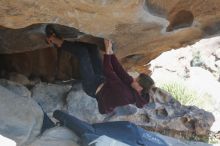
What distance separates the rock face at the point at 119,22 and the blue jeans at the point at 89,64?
7.0 inches

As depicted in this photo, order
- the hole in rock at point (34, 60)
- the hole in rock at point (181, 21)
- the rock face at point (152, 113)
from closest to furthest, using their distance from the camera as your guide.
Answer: the hole in rock at point (181, 21) → the hole in rock at point (34, 60) → the rock face at point (152, 113)

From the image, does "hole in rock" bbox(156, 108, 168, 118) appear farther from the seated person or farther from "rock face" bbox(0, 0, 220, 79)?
the seated person

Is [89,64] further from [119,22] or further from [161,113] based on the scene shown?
[161,113]

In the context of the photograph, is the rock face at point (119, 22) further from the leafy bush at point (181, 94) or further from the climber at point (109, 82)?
the leafy bush at point (181, 94)

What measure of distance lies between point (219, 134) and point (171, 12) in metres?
4.15

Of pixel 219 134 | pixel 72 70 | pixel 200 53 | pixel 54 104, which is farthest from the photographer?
pixel 200 53

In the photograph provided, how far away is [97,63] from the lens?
4441mm

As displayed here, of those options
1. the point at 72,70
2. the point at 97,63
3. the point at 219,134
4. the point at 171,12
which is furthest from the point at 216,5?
the point at 219,134

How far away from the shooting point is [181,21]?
514 centimetres

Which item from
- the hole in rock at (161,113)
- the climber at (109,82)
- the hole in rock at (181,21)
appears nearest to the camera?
the climber at (109,82)

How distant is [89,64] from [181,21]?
1376 mm

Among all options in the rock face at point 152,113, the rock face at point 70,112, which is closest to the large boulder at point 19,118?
the rock face at point 70,112

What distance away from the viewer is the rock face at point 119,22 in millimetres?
3838

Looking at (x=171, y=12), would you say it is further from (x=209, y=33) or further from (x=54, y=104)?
(x=54, y=104)
